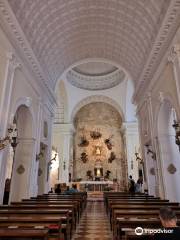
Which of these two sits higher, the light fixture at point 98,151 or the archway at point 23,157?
the light fixture at point 98,151

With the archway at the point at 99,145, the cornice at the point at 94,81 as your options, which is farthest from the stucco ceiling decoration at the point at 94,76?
the archway at the point at 99,145

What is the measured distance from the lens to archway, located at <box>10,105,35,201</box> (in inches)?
353

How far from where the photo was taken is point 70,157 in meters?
20.0

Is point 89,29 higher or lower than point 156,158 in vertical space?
higher

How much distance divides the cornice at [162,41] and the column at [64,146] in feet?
35.0

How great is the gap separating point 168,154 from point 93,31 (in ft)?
24.1

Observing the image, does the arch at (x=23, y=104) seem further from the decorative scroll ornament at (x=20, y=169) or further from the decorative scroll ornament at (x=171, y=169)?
the decorative scroll ornament at (x=171, y=169)

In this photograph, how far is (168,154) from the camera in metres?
9.01

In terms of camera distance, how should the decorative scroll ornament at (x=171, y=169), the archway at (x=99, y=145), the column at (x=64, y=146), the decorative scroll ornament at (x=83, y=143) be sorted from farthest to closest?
the decorative scroll ornament at (x=83, y=143), the archway at (x=99, y=145), the column at (x=64, y=146), the decorative scroll ornament at (x=171, y=169)

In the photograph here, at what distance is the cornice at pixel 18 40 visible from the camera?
21.3ft

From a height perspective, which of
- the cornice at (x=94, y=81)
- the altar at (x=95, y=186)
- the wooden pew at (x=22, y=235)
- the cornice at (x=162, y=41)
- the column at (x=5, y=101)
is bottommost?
the wooden pew at (x=22, y=235)

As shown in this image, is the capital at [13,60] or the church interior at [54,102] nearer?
the church interior at [54,102]

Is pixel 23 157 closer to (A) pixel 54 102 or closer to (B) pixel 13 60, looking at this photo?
(B) pixel 13 60

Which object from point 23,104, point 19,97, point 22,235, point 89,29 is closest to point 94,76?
point 89,29
